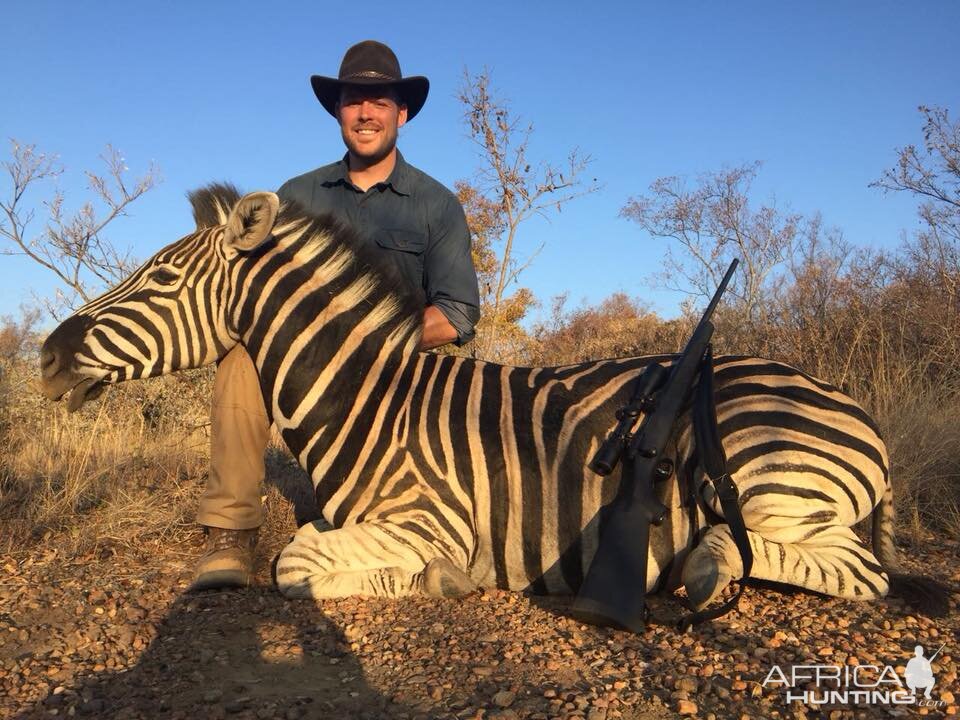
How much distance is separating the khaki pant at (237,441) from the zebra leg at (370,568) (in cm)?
65


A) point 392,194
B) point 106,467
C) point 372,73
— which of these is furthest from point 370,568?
point 372,73

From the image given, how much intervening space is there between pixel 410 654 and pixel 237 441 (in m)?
1.75

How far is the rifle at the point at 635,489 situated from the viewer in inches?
110

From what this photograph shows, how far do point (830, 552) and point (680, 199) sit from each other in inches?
963

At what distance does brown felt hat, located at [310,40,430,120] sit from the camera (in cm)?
457

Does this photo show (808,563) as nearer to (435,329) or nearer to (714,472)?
(714,472)

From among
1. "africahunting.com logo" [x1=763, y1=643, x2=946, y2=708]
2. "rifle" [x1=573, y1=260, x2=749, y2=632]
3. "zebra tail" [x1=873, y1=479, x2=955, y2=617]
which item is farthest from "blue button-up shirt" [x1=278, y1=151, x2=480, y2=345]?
"africahunting.com logo" [x1=763, y1=643, x2=946, y2=708]

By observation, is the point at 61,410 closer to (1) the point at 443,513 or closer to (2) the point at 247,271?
(2) the point at 247,271

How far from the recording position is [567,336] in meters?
19.9

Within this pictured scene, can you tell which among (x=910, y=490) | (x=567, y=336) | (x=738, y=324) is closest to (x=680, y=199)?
(x=567, y=336)

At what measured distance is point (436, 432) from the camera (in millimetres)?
3549

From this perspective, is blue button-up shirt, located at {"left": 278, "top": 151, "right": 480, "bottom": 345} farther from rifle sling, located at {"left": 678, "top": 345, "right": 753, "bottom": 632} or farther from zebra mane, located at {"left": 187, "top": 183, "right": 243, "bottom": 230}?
rifle sling, located at {"left": 678, "top": 345, "right": 753, "bottom": 632}

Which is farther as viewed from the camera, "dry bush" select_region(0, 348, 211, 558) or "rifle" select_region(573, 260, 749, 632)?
"dry bush" select_region(0, 348, 211, 558)

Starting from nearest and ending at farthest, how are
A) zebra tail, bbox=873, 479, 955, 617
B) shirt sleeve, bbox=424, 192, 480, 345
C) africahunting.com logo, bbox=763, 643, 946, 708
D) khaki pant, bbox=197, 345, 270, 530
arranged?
1. africahunting.com logo, bbox=763, 643, 946, 708
2. zebra tail, bbox=873, 479, 955, 617
3. khaki pant, bbox=197, 345, 270, 530
4. shirt sleeve, bbox=424, 192, 480, 345
